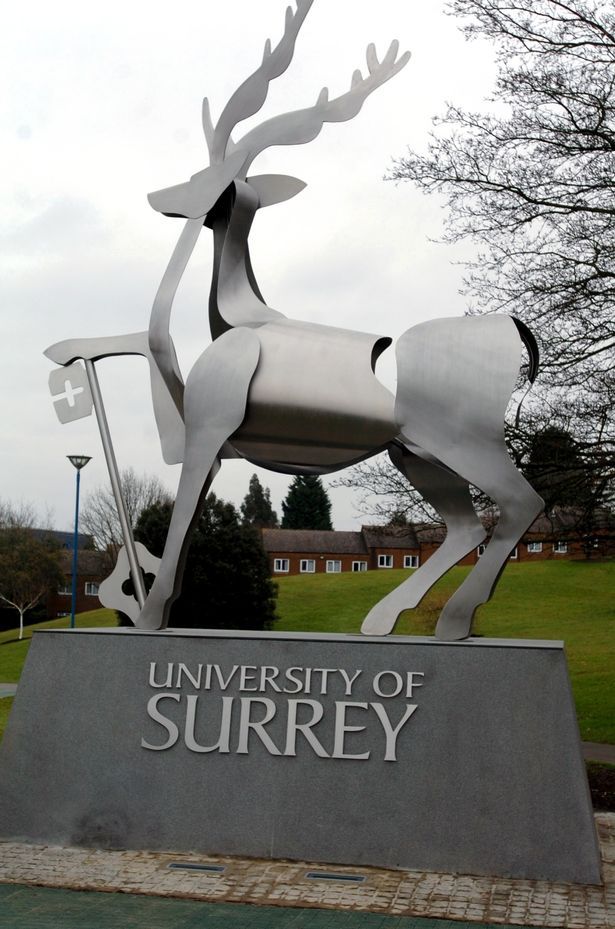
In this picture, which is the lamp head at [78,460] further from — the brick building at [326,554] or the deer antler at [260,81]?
the brick building at [326,554]

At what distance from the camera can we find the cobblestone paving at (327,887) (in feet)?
17.9

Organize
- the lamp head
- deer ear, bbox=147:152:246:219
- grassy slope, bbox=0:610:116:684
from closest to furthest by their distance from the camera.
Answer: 1. deer ear, bbox=147:152:246:219
2. the lamp head
3. grassy slope, bbox=0:610:116:684

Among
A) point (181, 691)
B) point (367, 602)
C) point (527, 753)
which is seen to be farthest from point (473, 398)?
point (367, 602)

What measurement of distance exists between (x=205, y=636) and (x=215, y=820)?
3.95ft

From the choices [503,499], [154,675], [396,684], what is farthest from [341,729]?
[503,499]

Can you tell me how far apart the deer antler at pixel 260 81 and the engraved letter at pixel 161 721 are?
3957 mm

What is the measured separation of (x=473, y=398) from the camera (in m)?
6.68

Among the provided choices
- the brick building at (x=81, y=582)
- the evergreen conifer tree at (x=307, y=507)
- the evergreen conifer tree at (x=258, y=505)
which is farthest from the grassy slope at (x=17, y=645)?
the evergreen conifer tree at (x=258, y=505)

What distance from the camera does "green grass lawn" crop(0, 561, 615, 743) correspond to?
29.6m

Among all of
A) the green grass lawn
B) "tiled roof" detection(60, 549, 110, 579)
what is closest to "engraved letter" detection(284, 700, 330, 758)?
the green grass lawn

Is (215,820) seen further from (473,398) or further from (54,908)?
(473,398)

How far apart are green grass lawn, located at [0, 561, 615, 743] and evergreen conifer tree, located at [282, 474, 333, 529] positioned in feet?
69.5

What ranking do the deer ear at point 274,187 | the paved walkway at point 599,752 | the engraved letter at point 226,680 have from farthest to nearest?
the paved walkway at point 599,752 < the deer ear at point 274,187 < the engraved letter at point 226,680

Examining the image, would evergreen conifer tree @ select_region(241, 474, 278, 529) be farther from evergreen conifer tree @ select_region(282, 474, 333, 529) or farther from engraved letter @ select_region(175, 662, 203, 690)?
engraved letter @ select_region(175, 662, 203, 690)
